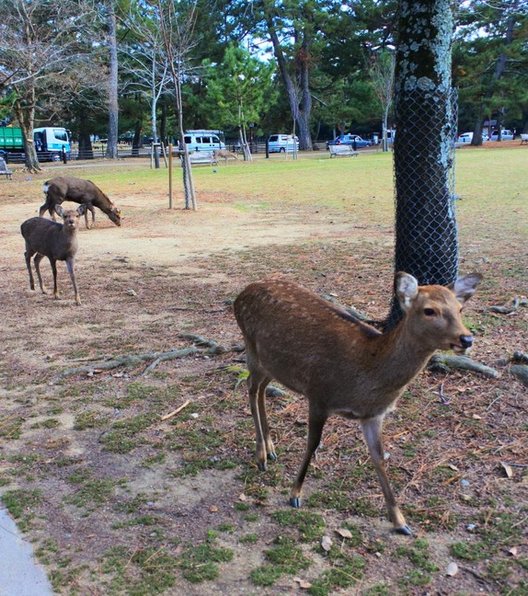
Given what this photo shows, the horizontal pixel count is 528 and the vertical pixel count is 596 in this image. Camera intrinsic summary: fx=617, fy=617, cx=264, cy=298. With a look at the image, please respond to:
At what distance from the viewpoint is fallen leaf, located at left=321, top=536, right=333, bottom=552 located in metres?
2.79

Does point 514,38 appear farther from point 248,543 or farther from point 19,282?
point 248,543

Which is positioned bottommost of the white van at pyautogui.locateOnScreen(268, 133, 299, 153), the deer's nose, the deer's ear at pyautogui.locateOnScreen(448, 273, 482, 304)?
the deer's nose

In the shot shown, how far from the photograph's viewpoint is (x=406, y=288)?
281 centimetres

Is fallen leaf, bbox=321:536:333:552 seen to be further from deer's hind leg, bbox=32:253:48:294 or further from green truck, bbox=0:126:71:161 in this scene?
green truck, bbox=0:126:71:161

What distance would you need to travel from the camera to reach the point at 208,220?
13.0 m

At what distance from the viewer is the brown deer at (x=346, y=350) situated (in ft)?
9.18

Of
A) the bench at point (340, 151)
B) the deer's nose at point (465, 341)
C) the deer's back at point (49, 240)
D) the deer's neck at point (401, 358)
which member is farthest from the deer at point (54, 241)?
the bench at point (340, 151)

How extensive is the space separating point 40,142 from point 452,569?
4723cm

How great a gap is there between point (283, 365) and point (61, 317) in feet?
12.7

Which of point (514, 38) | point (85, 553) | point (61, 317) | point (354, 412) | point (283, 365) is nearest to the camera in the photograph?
point (85, 553)

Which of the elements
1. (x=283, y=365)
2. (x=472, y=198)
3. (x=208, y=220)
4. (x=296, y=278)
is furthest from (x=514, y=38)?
(x=283, y=365)

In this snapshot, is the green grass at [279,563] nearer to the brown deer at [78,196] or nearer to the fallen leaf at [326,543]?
the fallen leaf at [326,543]

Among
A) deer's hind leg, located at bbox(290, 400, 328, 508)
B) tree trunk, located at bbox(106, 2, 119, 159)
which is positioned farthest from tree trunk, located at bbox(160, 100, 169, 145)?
deer's hind leg, located at bbox(290, 400, 328, 508)

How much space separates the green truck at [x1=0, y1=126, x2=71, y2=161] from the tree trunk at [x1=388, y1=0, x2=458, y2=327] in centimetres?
4231
